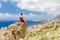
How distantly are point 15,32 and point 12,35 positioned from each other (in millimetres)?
1877

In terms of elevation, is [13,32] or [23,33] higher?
[13,32]

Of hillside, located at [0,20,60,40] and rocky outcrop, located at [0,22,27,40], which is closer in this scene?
hillside, located at [0,20,60,40]

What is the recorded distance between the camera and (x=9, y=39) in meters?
40.7

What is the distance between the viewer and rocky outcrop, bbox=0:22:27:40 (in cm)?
4136

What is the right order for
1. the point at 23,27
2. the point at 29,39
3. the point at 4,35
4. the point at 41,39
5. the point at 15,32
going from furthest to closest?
the point at 23,27
the point at 15,32
the point at 4,35
the point at 29,39
the point at 41,39

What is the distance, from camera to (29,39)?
126 feet

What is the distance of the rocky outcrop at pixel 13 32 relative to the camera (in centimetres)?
4136

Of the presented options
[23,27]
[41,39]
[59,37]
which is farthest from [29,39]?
[23,27]

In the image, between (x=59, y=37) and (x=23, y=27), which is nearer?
(x=59, y=37)

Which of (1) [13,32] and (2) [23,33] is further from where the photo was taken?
(2) [23,33]

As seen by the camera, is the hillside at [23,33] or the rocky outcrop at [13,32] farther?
the rocky outcrop at [13,32]

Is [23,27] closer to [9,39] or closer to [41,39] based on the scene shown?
[9,39]

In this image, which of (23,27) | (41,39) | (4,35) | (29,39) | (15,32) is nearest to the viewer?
(41,39)

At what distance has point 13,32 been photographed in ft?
144
